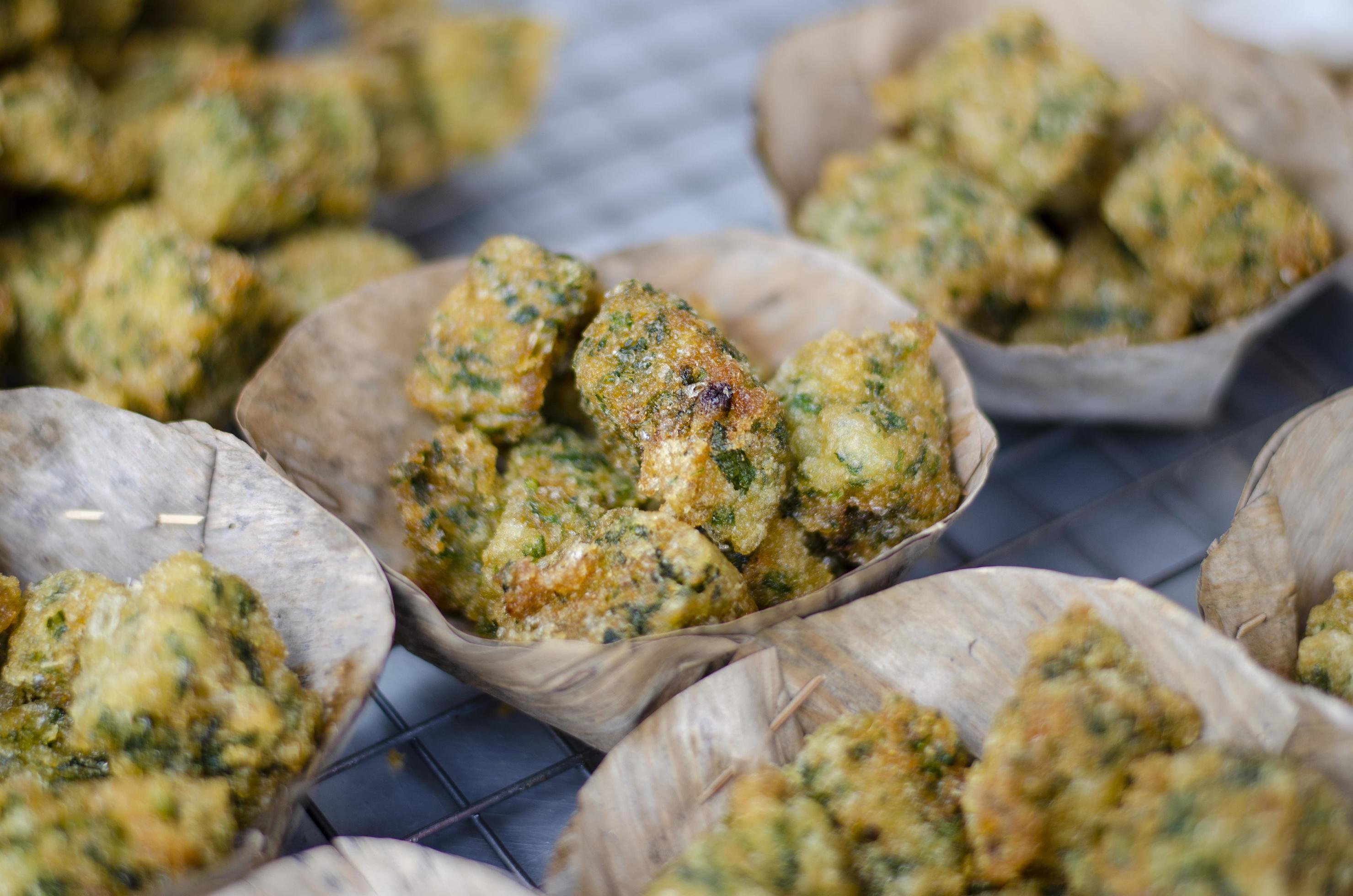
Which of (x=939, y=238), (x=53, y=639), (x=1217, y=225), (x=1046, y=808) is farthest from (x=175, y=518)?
(x=1217, y=225)

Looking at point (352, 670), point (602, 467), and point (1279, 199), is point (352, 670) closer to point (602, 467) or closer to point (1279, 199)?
point (602, 467)

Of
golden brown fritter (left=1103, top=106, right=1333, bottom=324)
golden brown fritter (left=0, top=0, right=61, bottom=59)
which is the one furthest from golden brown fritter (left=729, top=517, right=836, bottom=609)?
golden brown fritter (left=0, top=0, right=61, bottom=59)

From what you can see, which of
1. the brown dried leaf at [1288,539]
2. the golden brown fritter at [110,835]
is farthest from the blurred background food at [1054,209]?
the golden brown fritter at [110,835]

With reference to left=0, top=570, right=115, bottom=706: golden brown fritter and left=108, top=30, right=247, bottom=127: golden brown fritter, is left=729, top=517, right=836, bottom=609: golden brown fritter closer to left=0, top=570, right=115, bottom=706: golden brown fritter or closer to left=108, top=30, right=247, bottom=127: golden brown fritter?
left=0, top=570, right=115, bottom=706: golden brown fritter

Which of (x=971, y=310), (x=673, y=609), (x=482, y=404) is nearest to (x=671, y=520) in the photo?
(x=673, y=609)

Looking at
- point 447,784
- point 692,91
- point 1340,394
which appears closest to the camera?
point 1340,394

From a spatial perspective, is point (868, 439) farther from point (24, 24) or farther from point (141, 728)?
point (24, 24)

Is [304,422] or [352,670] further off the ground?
[304,422]
